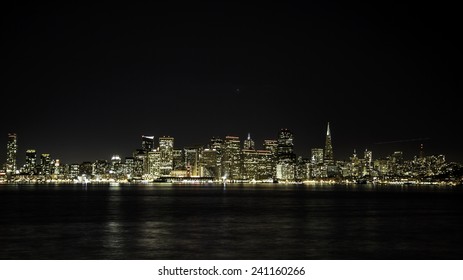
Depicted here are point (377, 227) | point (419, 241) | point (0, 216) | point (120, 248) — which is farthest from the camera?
point (0, 216)

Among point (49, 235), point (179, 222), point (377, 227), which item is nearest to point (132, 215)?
point (179, 222)

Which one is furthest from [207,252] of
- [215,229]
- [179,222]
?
[179,222]

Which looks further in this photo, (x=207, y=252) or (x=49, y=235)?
(x=49, y=235)

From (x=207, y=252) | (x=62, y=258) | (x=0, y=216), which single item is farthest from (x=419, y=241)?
(x=0, y=216)

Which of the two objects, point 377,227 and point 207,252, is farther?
point 377,227

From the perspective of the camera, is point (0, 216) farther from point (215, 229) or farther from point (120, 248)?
point (120, 248)

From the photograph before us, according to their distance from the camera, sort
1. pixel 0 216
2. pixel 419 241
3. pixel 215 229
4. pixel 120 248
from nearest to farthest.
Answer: pixel 120 248 → pixel 419 241 → pixel 215 229 → pixel 0 216

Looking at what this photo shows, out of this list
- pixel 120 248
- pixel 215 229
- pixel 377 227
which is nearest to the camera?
pixel 120 248

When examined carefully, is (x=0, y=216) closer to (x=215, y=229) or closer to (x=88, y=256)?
(x=215, y=229)

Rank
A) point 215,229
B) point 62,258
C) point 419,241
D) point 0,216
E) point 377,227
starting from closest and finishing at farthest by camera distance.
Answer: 1. point 62,258
2. point 419,241
3. point 215,229
4. point 377,227
5. point 0,216
